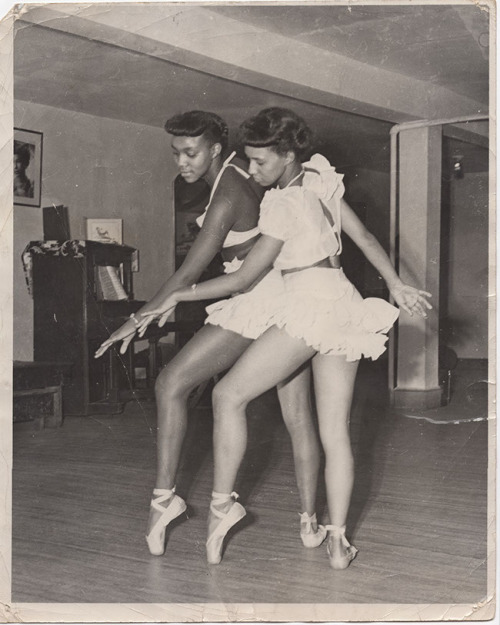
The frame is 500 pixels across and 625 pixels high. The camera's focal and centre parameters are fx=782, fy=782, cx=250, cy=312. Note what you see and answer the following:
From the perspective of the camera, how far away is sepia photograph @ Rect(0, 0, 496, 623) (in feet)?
8.09

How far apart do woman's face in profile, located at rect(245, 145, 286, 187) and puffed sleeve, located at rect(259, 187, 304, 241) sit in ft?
0.21

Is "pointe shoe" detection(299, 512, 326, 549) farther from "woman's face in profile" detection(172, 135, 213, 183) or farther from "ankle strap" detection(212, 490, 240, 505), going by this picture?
"woman's face in profile" detection(172, 135, 213, 183)

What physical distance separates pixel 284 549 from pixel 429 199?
14.2ft

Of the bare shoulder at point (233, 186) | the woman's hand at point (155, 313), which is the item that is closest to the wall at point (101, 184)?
the bare shoulder at point (233, 186)

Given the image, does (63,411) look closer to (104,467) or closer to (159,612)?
(104,467)

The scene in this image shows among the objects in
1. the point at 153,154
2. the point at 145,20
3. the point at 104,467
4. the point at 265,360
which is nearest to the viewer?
the point at 265,360

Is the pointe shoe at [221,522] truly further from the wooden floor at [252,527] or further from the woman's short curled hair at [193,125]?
the woman's short curled hair at [193,125]

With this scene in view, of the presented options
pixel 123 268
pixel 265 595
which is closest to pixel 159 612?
pixel 265 595

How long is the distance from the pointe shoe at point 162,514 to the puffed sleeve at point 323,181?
1.11 meters

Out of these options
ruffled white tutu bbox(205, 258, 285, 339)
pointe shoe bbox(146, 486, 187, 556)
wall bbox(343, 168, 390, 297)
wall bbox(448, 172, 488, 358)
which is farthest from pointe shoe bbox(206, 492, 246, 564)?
wall bbox(448, 172, 488, 358)

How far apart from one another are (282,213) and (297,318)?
33cm

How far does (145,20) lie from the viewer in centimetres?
397

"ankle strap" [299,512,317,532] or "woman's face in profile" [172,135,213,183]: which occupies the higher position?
"woman's face in profile" [172,135,213,183]

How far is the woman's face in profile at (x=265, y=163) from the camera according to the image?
2.53 m
